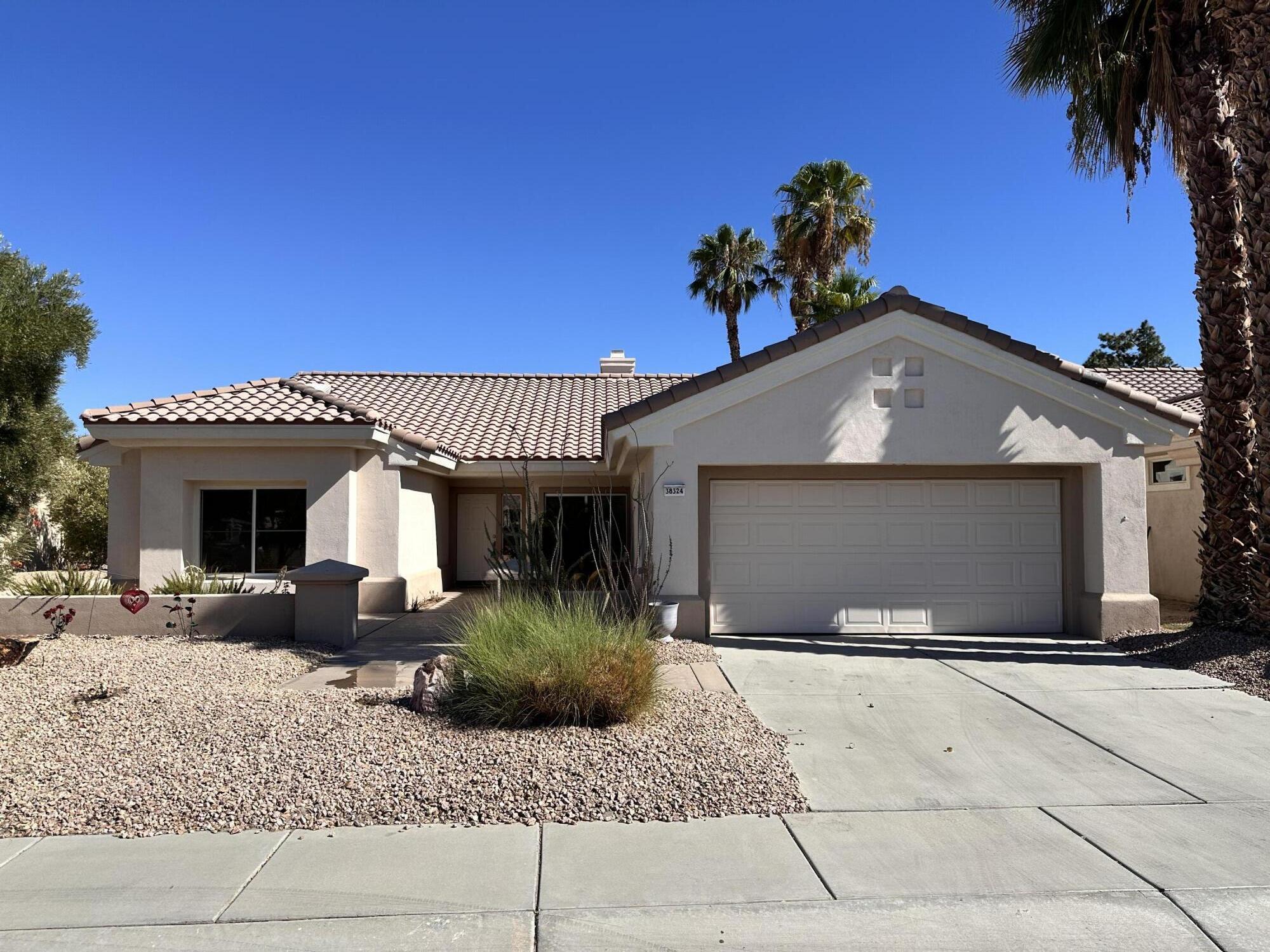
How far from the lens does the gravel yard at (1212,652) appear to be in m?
9.26

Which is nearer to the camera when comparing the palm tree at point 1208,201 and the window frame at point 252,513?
the palm tree at point 1208,201

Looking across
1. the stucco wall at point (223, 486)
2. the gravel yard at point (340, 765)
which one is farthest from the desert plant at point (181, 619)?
the gravel yard at point (340, 765)

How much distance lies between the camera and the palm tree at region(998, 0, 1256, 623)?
1088 cm

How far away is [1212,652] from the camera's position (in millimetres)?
10164

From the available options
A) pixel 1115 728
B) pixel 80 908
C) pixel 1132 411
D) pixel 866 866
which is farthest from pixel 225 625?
pixel 1132 411

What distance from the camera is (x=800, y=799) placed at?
5.70 metres

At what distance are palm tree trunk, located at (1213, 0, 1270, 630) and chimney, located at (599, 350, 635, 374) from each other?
61.0ft

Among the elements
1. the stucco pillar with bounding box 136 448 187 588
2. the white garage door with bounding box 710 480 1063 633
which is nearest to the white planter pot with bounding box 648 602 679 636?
the white garage door with bounding box 710 480 1063 633

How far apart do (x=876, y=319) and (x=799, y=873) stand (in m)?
8.47

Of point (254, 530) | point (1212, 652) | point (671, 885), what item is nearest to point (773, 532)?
point (1212, 652)

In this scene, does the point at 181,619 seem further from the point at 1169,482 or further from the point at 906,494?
the point at 1169,482

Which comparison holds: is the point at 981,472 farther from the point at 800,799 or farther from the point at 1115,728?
the point at 800,799

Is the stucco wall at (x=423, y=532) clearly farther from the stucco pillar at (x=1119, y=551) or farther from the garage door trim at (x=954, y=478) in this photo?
the stucco pillar at (x=1119, y=551)

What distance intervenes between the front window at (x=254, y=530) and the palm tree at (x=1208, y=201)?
13630mm
